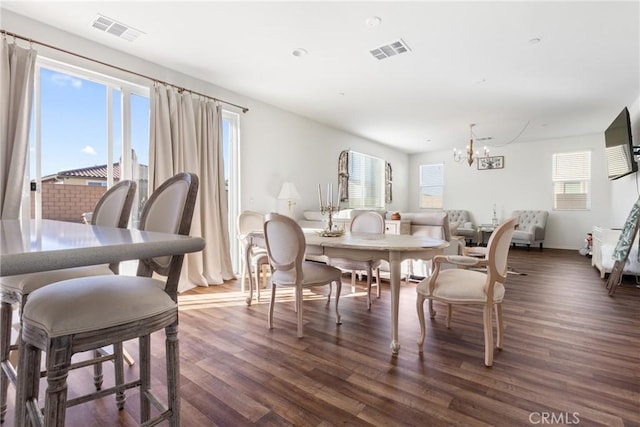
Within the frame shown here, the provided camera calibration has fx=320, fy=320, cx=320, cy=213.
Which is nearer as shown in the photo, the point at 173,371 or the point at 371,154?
the point at 173,371

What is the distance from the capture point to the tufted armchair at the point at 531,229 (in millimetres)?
7035

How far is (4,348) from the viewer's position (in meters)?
1.51

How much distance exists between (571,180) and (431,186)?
315cm

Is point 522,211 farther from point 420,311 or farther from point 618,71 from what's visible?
point 420,311

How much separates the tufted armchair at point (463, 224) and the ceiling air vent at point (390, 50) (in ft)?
17.0

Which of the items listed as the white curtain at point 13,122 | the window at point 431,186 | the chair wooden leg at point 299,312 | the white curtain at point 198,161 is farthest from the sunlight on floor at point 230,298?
the window at point 431,186

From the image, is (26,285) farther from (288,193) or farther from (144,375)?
(288,193)

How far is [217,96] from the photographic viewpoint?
427 cm

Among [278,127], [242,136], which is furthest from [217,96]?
[278,127]

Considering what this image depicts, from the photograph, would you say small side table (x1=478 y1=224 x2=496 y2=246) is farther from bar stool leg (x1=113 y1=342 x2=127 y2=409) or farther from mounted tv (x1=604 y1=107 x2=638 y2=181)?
bar stool leg (x1=113 y1=342 x2=127 y2=409)

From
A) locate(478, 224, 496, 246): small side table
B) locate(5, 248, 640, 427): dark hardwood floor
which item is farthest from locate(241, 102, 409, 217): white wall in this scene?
locate(478, 224, 496, 246): small side table

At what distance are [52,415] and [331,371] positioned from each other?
53.5 inches

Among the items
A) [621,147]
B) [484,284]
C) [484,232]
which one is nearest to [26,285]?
[484,284]

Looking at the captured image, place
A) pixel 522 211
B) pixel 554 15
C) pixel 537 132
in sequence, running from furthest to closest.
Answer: pixel 522 211 < pixel 537 132 < pixel 554 15
